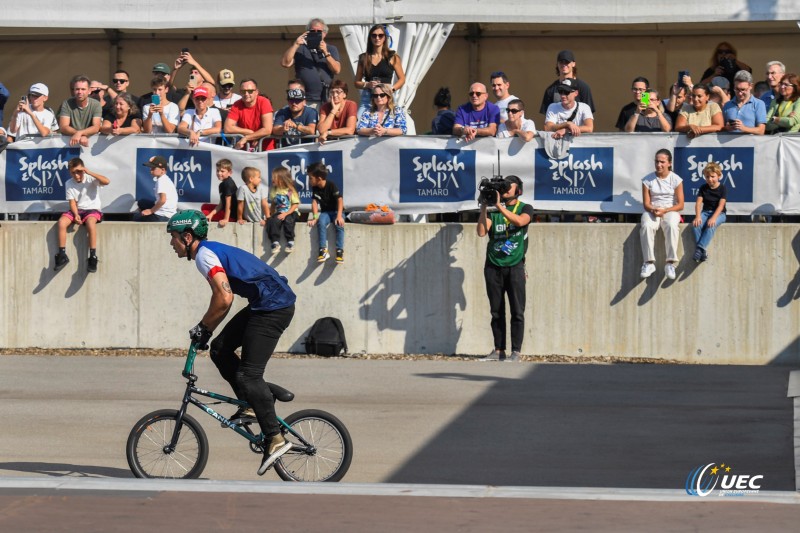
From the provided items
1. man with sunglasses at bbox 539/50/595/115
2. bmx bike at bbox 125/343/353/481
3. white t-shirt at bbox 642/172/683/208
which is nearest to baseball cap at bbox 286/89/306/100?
man with sunglasses at bbox 539/50/595/115

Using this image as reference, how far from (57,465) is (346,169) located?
701cm

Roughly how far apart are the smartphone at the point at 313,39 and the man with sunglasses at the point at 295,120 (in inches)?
26.1

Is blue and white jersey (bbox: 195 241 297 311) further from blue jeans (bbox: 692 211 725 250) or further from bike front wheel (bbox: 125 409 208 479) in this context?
blue jeans (bbox: 692 211 725 250)

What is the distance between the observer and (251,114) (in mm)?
16484

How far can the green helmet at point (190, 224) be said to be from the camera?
8.72 metres

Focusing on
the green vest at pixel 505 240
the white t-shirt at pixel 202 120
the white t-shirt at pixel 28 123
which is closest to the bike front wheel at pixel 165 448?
the green vest at pixel 505 240

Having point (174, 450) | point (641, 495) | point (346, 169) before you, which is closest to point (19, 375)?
point (346, 169)

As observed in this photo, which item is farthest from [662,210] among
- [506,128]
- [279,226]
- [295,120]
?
[295,120]

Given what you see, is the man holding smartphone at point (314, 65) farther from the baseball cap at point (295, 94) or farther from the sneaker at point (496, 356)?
the sneaker at point (496, 356)

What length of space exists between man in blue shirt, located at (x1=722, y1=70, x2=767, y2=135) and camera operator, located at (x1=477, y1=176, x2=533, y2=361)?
250cm

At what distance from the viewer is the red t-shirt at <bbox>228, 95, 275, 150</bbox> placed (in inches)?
647

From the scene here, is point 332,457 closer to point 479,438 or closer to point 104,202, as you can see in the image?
point 479,438

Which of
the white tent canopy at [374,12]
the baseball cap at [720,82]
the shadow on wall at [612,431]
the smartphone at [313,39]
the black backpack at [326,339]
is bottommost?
the shadow on wall at [612,431]

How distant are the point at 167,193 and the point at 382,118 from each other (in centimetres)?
274
